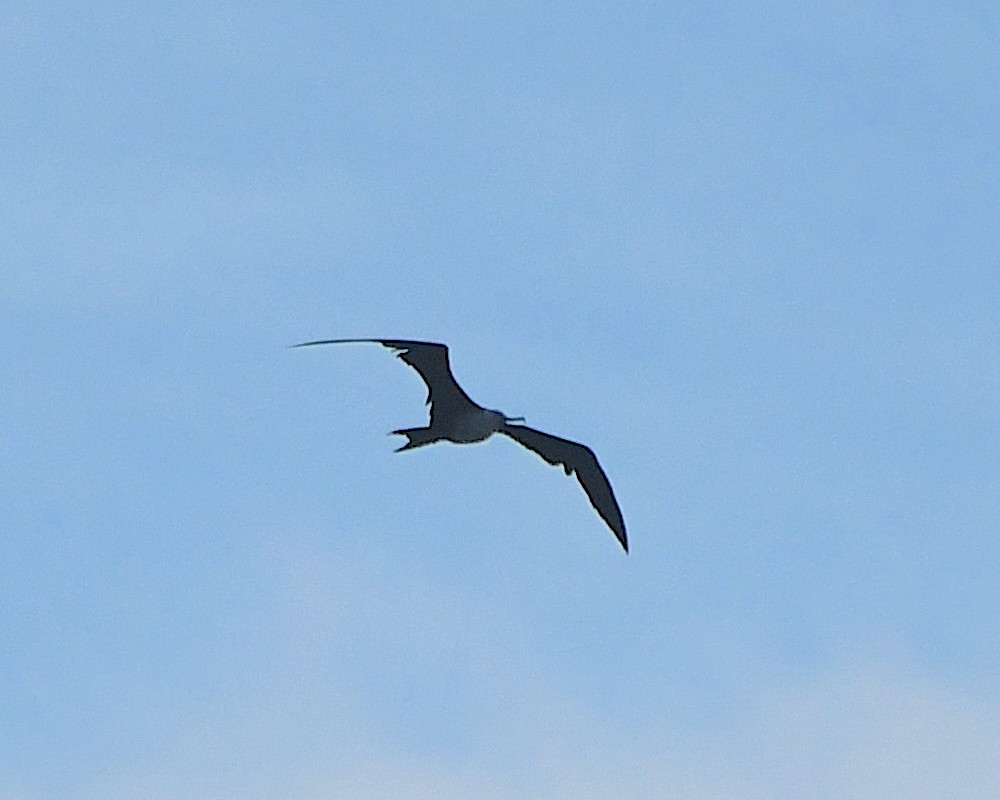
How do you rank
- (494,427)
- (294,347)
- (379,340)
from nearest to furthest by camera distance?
(294,347), (379,340), (494,427)

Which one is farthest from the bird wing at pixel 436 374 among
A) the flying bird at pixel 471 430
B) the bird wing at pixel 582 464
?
the bird wing at pixel 582 464

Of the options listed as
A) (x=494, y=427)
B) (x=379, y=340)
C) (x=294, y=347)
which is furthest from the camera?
(x=494, y=427)

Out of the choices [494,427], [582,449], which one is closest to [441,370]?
[494,427]

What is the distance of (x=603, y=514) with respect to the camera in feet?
139

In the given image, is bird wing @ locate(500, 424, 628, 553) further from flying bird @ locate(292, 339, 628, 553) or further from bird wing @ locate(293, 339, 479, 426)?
bird wing @ locate(293, 339, 479, 426)

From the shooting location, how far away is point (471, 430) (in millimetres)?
39875

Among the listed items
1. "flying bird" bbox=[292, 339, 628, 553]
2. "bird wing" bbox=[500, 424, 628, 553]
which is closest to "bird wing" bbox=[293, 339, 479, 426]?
"flying bird" bbox=[292, 339, 628, 553]

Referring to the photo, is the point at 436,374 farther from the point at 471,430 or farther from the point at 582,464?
the point at 582,464

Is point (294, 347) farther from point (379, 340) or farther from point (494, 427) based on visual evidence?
point (494, 427)

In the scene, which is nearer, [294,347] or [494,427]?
[294,347]

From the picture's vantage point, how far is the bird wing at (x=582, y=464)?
42.0 m

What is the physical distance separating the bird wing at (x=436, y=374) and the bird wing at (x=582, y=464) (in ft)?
7.48

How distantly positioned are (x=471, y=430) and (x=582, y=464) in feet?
10.9

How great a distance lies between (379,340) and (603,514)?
721cm
